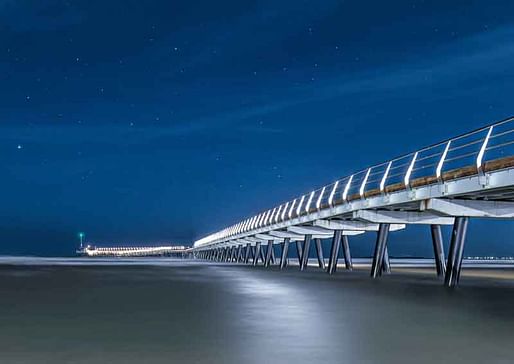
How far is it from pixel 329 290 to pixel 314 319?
27.2 feet

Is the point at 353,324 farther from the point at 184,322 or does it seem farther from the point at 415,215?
the point at 415,215

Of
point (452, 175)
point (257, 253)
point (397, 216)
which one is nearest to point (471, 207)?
point (452, 175)

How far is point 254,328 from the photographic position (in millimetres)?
10656

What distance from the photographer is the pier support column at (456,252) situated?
23812 mm

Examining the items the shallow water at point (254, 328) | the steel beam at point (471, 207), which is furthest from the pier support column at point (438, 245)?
the shallow water at point (254, 328)

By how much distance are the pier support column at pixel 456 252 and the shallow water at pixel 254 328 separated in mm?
5906

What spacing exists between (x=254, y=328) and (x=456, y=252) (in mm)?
14836

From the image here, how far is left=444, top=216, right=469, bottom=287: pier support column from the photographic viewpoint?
938 inches

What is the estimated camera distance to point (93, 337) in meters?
9.74

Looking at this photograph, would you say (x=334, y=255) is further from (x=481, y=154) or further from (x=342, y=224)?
(x=481, y=154)

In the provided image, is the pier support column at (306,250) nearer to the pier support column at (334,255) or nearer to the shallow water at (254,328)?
the pier support column at (334,255)

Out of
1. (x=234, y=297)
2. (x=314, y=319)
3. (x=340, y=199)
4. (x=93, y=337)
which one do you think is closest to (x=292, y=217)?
(x=340, y=199)

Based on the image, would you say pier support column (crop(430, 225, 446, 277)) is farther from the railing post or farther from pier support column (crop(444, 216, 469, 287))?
the railing post

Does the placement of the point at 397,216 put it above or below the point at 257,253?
above
